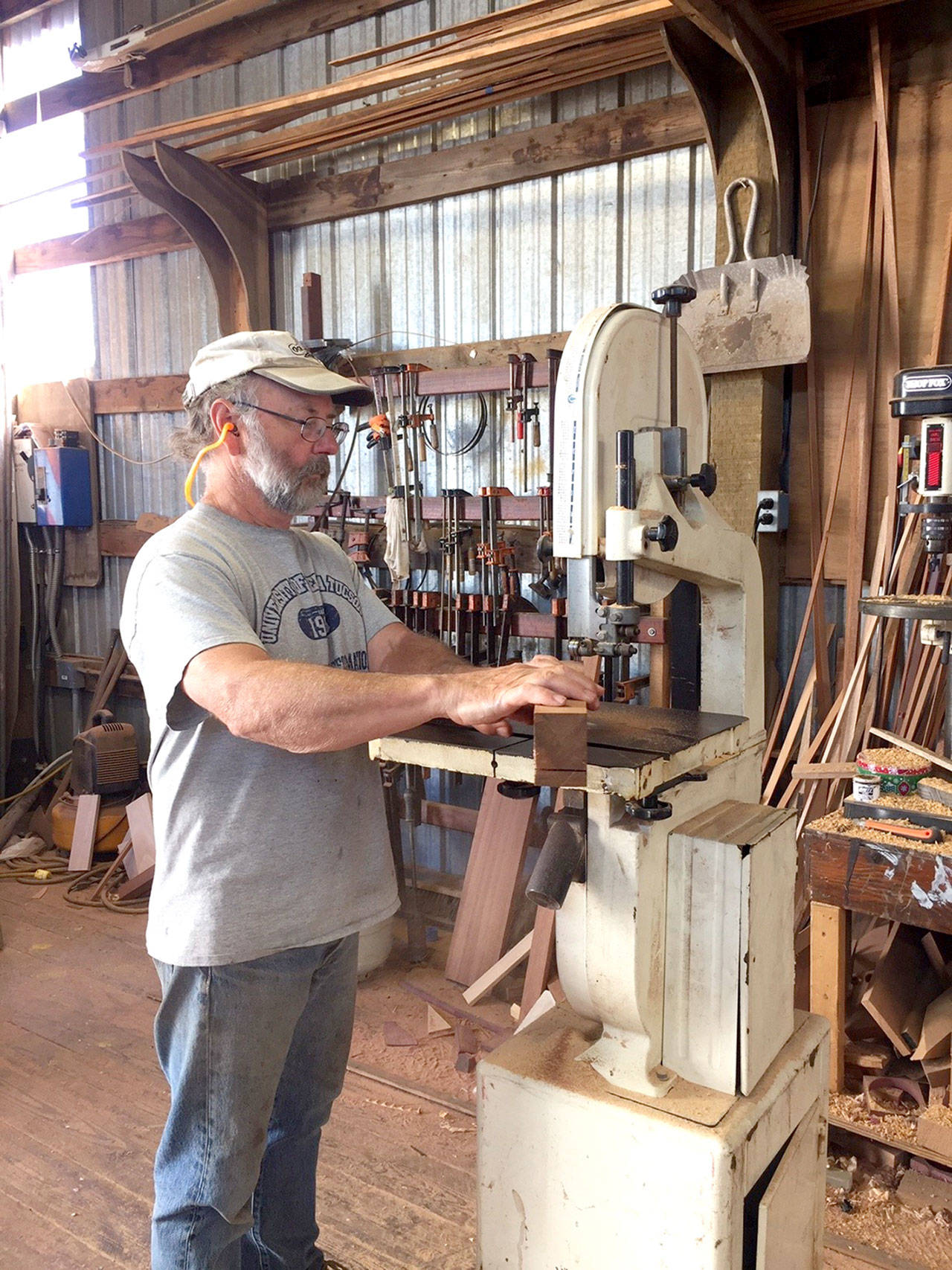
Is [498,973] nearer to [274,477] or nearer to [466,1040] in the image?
[466,1040]

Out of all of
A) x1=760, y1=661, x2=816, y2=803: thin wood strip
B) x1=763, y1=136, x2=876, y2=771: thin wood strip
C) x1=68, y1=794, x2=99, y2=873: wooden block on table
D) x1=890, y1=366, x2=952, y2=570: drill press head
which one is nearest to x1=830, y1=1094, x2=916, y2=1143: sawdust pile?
x1=760, y1=661, x2=816, y2=803: thin wood strip

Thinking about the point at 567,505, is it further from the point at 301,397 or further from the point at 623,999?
the point at 623,999

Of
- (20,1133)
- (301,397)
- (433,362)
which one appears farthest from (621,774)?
(433,362)

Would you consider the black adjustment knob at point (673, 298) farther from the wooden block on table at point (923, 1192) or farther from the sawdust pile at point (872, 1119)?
A: the wooden block on table at point (923, 1192)

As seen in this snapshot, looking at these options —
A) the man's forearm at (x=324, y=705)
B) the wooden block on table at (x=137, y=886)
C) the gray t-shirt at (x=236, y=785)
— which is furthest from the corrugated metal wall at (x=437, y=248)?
the man's forearm at (x=324, y=705)

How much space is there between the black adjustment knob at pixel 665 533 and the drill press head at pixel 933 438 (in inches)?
36.6

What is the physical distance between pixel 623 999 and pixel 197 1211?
2.24 ft

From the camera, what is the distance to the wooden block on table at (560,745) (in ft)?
3.59

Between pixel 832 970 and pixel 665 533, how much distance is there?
1335 millimetres

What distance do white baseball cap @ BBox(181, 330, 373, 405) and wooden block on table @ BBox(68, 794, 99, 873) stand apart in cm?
293

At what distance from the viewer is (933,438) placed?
6.43ft

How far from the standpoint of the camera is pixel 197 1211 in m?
1.39

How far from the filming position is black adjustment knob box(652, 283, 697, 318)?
138cm

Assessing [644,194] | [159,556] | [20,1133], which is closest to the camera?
[159,556]
